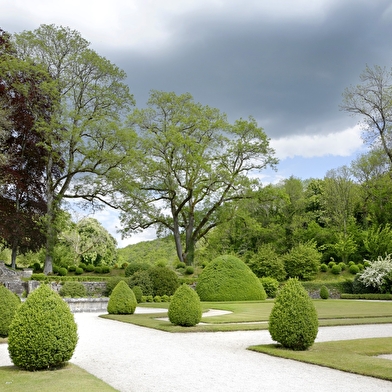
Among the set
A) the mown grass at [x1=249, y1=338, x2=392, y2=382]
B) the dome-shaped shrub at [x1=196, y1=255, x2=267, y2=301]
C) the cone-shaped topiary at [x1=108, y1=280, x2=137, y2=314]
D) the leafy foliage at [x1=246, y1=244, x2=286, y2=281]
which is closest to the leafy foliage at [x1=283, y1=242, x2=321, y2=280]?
the leafy foliage at [x1=246, y1=244, x2=286, y2=281]

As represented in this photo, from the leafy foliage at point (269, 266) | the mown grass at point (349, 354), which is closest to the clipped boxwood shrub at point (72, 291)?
the leafy foliage at point (269, 266)

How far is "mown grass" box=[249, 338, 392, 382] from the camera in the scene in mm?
7564

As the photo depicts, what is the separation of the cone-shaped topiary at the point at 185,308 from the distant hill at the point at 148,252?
46.4 m

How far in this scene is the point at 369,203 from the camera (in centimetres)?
5012

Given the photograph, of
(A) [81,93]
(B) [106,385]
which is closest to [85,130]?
(A) [81,93]

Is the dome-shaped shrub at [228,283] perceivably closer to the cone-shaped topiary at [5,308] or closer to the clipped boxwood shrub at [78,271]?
the clipped boxwood shrub at [78,271]

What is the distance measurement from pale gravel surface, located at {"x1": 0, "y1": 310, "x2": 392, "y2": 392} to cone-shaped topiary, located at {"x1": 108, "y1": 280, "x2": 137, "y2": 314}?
5015 mm

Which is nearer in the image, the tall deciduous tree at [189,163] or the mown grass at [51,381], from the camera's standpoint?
the mown grass at [51,381]

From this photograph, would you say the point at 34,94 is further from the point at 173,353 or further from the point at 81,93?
the point at 173,353

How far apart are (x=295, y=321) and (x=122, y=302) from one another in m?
9.59

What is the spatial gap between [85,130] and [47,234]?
7978 millimetres

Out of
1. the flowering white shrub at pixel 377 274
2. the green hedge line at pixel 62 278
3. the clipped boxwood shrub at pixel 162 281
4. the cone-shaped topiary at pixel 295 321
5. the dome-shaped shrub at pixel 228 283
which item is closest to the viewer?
the cone-shaped topiary at pixel 295 321

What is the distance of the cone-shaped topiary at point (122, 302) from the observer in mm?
17422

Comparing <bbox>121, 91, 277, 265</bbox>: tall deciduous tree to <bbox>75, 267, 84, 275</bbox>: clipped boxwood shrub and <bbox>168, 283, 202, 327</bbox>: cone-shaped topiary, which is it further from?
<bbox>168, 283, 202, 327</bbox>: cone-shaped topiary
